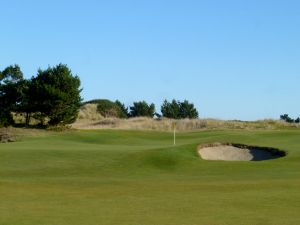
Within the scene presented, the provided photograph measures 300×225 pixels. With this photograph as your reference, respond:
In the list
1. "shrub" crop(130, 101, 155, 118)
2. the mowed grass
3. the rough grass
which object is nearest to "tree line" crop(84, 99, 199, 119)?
"shrub" crop(130, 101, 155, 118)

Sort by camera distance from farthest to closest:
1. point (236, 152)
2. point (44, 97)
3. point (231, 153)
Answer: point (44, 97)
point (236, 152)
point (231, 153)

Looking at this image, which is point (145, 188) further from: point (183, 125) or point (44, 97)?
point (183, 125)

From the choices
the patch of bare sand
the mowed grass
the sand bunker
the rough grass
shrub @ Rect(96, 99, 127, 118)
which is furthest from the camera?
shrub @ Rect(96, 99, 127, 118)

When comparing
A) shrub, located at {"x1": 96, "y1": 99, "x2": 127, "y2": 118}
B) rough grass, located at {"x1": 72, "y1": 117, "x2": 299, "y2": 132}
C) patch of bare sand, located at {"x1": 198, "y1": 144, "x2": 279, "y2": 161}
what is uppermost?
shrub, located at {"x1": 96, "y1": 99, "x2": 127, "y2": 118}

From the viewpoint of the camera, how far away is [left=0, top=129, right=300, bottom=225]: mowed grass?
51.5 ft

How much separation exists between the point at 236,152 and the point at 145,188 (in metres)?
20.3

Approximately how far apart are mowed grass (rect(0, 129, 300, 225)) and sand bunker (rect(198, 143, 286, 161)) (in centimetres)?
96

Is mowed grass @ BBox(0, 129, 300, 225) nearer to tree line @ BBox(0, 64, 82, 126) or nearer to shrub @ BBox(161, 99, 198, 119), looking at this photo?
tree line @ BBox(0, 64, 82, 126)

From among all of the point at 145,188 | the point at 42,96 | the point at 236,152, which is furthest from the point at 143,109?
the point at 145,188

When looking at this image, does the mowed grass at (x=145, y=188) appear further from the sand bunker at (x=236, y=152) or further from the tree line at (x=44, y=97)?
the tree line at (x=44, y=97)

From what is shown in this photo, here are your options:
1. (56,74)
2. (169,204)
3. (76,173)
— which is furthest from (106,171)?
(56,74)

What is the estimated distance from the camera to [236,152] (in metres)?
43.2

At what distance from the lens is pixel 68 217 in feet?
51.2

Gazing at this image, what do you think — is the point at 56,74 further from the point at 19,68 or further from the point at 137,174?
the point at 137,174
